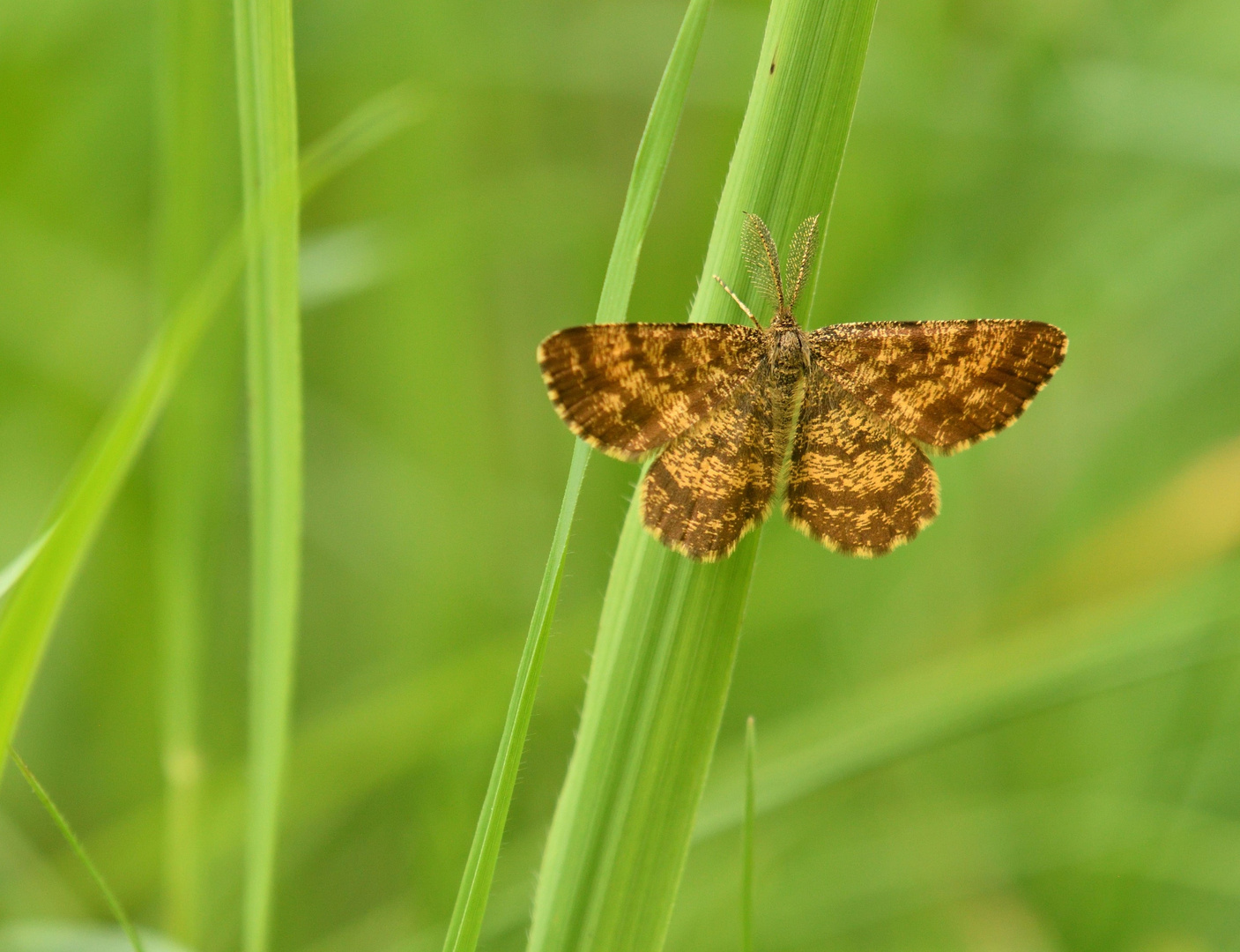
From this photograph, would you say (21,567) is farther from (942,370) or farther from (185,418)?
(942,370)

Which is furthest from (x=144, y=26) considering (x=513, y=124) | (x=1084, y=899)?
→ (x=1084, y=899)

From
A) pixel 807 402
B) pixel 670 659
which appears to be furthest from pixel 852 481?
pixel 670 659

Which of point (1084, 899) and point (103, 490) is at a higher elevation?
point (103, 490)

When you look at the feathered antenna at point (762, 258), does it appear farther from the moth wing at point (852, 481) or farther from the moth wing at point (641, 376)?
the moth wing at point (852, 481)

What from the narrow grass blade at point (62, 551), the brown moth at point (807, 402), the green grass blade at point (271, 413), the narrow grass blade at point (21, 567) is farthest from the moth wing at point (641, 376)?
the narrow grass blade at point (21, 567)

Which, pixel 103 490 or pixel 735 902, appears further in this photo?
pixel 735 902

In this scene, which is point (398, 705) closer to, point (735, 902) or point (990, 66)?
point (735, 902)

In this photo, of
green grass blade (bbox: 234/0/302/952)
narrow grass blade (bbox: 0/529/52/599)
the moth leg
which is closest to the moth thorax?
the moth leg
